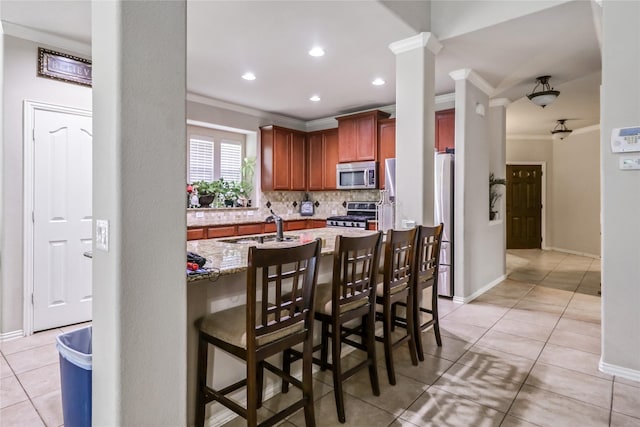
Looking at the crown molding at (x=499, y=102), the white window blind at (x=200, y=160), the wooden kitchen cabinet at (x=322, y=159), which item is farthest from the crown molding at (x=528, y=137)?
the white window blind at (x=200, y=160)

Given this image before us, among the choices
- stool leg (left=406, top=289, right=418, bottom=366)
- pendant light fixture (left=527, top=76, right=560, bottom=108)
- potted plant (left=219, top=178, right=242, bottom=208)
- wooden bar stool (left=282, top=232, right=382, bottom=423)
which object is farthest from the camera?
potted plant (left=219, top=178, right=242, bottom=208)

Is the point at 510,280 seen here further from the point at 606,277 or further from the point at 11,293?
the point at 11,293

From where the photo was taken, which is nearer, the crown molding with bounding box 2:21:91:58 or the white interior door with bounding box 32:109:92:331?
the crown molding with bounding box 2:21:91:58

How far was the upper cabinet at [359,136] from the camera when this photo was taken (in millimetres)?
5438

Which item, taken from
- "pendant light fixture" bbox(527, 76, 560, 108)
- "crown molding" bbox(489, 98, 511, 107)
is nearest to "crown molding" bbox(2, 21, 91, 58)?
"pendant light fixture" bbox(527, 76, 560, 108)

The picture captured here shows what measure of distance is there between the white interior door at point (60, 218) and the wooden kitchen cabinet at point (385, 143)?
3698mm

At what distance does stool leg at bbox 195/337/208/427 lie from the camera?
1792 millimetres

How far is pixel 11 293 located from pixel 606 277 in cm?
477

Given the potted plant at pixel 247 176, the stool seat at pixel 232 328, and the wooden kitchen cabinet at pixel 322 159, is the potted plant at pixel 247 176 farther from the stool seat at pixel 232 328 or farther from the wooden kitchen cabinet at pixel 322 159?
the stool seat at pixel 232 328

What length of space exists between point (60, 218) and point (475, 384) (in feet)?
12.4

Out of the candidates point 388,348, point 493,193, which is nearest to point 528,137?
point 493,193

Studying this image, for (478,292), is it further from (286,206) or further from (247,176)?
(247,176)

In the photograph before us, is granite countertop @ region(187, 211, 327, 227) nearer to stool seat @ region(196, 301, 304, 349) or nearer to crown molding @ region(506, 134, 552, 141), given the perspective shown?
stool seat @ region(196, 301, 304, 349)

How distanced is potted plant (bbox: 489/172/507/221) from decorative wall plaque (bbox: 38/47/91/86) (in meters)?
5.12
